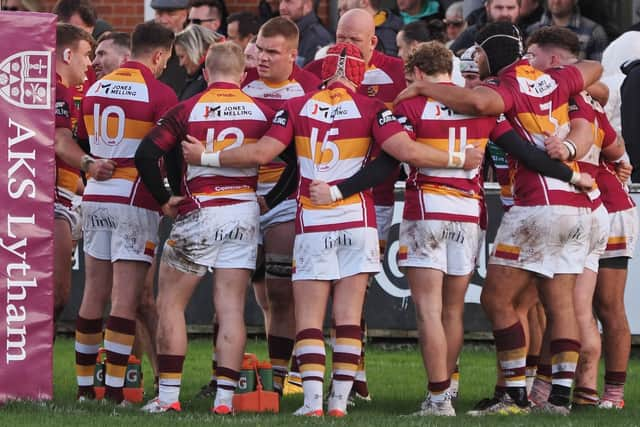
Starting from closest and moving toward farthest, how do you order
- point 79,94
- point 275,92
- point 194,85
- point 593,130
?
1. point 593,130
2. point 275,92
3. point 79,94
4. point 194,85

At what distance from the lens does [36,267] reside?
346 inches

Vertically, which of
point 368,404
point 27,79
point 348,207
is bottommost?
point 368,404

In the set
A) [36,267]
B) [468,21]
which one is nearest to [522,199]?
[36,267]

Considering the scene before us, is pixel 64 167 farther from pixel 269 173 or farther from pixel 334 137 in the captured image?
pixel 334 137

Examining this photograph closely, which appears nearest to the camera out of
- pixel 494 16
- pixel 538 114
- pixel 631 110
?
pixel 538 114

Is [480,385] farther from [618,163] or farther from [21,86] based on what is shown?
[21,86]

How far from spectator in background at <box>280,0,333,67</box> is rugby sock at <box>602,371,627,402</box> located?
215 inches

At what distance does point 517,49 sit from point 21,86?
296 centimetres

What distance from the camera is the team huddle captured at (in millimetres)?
8844

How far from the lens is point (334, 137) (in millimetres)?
8828

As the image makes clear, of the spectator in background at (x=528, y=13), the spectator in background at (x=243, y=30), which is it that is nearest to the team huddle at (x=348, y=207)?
the spectator in background at (x=243, y=30)

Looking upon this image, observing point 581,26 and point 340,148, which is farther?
point 581,26

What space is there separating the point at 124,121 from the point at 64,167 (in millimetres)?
858

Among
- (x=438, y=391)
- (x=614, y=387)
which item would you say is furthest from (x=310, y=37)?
(x=438, y=391)
